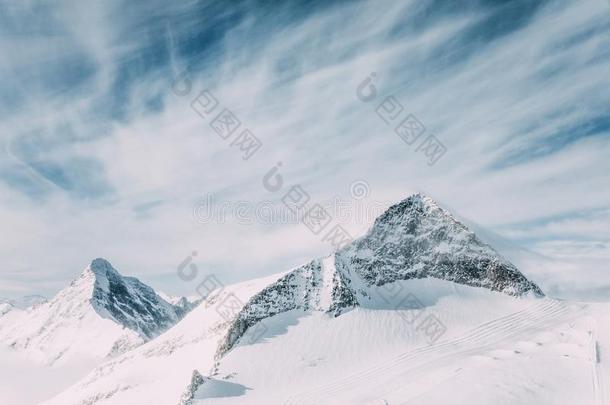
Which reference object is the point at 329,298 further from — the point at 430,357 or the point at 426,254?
the point at 426,254

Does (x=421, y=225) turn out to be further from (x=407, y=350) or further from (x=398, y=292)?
(x=407, y=350)

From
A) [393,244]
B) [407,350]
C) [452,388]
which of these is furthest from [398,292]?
[452,388]

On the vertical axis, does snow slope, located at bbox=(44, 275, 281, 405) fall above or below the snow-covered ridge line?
above

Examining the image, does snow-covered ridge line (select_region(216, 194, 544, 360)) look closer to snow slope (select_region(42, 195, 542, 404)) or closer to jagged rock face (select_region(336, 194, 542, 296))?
jagged rock face (select_region(336, 194, 542, 296))

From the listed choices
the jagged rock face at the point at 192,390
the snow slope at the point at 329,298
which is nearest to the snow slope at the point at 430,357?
the jagged rock face at the point at 192,390

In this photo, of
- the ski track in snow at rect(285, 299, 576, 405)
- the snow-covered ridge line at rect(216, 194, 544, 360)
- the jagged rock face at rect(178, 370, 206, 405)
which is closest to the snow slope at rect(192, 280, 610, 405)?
A: the ski track in snow at rect(285, 299, 576, 405)

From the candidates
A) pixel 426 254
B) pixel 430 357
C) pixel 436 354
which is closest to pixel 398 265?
pixel 426 254
